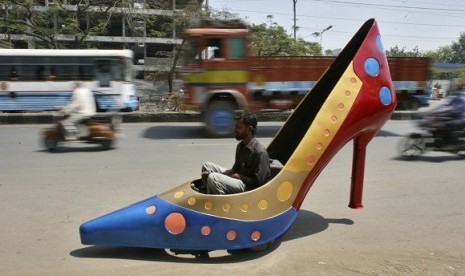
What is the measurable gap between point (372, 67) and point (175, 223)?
2556 millimetres

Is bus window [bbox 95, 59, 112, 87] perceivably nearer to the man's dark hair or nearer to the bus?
the bus

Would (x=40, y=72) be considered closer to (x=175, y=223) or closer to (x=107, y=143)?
(x=107, y=143)

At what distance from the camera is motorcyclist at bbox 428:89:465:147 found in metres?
8.99

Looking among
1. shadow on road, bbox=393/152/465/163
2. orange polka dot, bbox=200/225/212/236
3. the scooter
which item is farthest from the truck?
orange polka dot, bbox=200/225/212/236

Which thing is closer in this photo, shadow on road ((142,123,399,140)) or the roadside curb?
shadow on road ((142,123,399,140))

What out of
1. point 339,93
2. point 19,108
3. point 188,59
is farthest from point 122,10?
point 339,93

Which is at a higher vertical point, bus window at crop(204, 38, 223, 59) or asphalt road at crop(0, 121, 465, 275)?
bus window at crop(204, 38, 223, 59)

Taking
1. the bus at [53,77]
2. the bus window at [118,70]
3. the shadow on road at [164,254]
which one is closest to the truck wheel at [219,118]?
the bus at [53,77]

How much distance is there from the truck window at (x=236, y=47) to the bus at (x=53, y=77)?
826cm

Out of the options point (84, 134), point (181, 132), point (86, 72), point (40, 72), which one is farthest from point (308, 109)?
point (40, 72)

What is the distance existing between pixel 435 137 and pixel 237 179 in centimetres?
652

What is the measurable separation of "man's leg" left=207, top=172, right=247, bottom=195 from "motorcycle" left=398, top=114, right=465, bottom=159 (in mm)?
6324

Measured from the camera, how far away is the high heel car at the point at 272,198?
12.2 ft

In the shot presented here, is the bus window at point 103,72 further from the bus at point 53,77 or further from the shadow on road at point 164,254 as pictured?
the shadow on road at point 164,254
